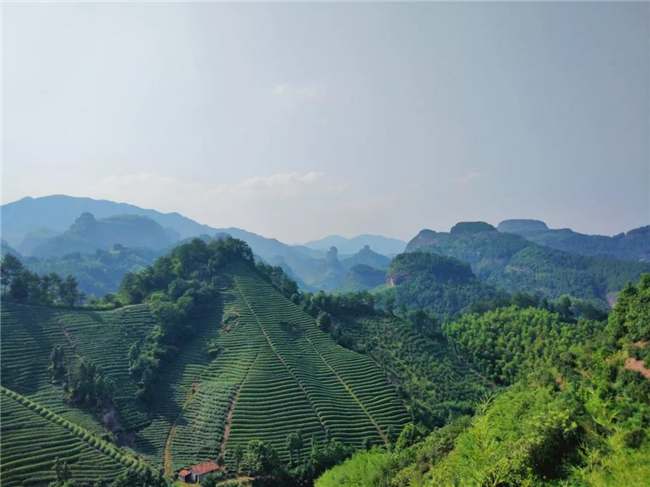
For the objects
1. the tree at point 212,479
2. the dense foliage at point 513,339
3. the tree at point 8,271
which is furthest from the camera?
the dense foliage at point 513,339

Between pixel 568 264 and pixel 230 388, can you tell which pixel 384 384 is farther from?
pixel 568 264

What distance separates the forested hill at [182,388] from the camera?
32.4m

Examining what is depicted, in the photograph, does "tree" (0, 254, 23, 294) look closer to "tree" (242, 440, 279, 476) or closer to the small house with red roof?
the small house with red roof

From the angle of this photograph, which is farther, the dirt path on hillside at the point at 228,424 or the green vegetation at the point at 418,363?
the green vegetation at the point at 418,363

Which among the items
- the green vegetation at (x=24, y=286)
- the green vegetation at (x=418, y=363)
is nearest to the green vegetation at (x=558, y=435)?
the green vegetation at (x=418, y=363)

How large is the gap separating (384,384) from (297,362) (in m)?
9.75

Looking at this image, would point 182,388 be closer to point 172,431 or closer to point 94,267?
point 172,431

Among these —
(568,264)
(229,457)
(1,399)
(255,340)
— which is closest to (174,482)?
(229,457)

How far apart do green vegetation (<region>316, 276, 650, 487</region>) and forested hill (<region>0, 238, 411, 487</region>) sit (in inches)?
331

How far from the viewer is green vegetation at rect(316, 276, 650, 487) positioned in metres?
14.7

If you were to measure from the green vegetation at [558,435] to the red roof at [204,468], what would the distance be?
10.1 metres

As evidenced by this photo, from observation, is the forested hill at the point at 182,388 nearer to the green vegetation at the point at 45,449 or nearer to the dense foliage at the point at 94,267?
the green vegetation at the point at 45,449

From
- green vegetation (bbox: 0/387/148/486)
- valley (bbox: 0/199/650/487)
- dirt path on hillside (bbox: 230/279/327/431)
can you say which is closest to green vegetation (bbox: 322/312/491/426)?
valley (bbox: 0/199/650/487)

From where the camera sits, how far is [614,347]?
26.6 metres
